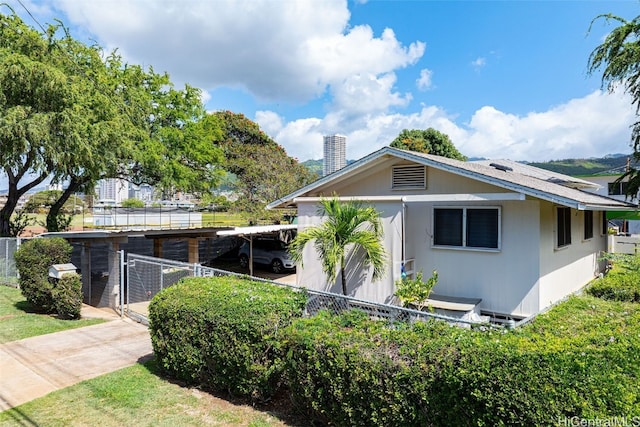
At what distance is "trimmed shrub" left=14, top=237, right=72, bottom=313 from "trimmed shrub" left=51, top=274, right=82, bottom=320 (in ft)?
1.03

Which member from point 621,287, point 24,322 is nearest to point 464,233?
point 621,287

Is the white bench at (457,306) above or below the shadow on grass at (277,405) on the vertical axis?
above

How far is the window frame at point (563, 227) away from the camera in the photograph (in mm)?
9258

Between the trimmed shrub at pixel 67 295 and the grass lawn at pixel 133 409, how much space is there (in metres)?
4.15

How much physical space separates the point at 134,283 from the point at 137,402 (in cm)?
571

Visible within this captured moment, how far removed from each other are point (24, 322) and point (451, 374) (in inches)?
381

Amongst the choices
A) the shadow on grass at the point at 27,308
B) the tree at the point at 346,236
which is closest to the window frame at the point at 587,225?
the tree at the point at 346,236

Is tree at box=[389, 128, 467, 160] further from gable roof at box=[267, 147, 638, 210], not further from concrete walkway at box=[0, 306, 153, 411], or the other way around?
concrete walkway at box=[0, 306, 153, 411]

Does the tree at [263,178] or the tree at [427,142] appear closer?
the tree at [263,178]

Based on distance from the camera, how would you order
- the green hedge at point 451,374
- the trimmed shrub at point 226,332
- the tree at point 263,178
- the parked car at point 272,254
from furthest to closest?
the tree at point 263,178 < the parked car at point 272,254 < the trimmed shrub at point 226,332 < the green hedge at point 451,374

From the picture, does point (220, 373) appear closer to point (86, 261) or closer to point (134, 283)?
point (134, 283)

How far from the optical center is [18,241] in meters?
12.3

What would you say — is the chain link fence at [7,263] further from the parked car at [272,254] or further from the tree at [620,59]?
the tree at [620,59]

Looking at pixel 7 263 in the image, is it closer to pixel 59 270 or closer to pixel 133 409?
pixel 59 270
